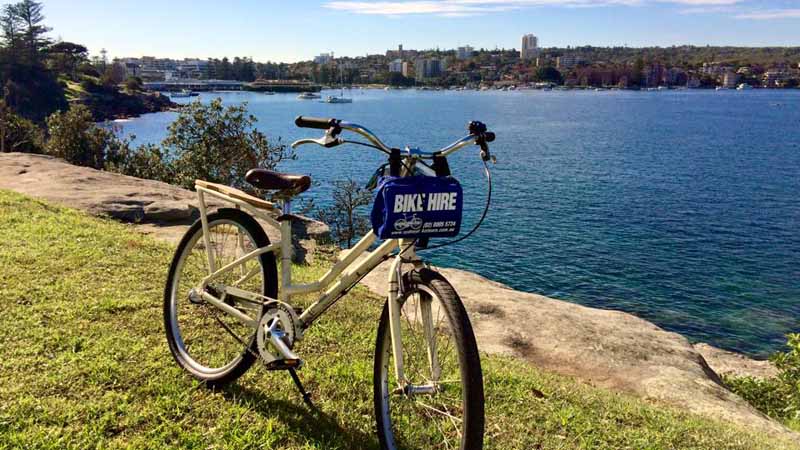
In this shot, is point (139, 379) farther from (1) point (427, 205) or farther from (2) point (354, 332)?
(1) point (427, 205)

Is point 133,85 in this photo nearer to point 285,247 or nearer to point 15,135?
point 15,135

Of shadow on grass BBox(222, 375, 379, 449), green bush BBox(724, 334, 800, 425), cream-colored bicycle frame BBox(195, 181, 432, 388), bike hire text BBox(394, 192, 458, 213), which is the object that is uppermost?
bike hire text BBox(394, 192, 458, 213)

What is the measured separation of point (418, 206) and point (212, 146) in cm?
2116

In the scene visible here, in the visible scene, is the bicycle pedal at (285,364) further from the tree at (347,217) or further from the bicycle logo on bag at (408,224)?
the tree at (347,217)

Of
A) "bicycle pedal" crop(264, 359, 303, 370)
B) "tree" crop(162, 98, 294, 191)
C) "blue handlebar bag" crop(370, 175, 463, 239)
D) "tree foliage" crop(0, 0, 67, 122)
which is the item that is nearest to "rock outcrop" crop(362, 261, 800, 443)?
"bicycle pedal" crop(264, 359, 303, 370)

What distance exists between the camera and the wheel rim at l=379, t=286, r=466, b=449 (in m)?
3.36

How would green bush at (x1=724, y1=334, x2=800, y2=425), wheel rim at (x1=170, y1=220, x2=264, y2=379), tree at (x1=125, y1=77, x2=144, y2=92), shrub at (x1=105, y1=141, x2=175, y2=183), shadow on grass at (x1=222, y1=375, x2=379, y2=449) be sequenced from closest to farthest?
shadow on grass at (x1=222, y1=375, x2=379, y2=449) → wheel rim at (x1=170, y1=220, x2=264, y2=379) → green bush at (x1=724, y1=334, x2=800, y2=425) → shrub at (x1=105, y1=141, x2=175, y2=183) → tree at (x1=125, y1=77, x2=144, y2=92)

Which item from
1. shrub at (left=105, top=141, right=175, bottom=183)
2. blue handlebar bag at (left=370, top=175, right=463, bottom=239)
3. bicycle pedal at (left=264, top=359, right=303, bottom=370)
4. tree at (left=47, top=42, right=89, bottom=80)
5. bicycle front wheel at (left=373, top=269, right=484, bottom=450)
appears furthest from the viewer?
tree at (left=47, top=42, right=89, bottom=80)

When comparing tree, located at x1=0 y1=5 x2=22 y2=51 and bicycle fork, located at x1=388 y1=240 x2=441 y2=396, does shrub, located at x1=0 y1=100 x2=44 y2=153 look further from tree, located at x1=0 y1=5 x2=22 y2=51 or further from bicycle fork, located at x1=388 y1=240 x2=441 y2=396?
tree, located at x1=0 y1=5 x2=22 y2=51

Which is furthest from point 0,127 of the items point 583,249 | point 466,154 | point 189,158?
point 466,154

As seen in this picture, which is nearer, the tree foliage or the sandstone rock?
the sandstone rock

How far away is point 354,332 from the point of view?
20.0 ft

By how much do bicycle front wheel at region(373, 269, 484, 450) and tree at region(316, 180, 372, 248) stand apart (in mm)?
22735

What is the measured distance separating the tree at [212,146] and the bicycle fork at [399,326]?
20.0 m
